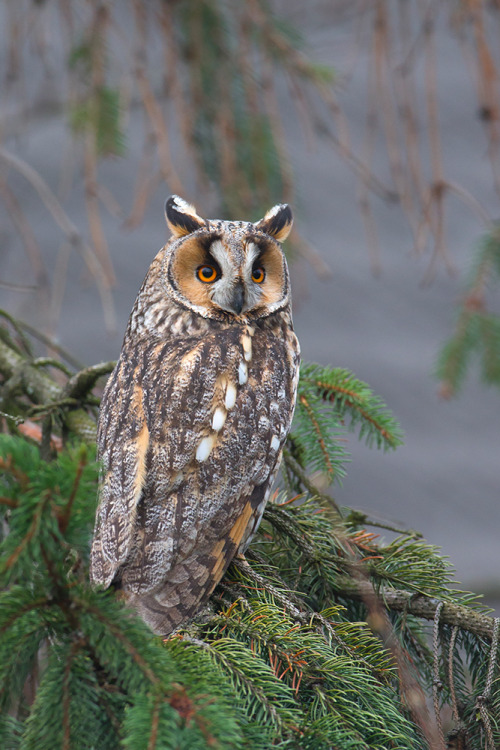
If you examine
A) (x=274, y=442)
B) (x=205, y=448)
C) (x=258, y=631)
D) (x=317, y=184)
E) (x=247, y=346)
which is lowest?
(x=258, y=631)

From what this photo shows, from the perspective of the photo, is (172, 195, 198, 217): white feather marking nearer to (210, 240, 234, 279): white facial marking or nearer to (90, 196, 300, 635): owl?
(90, 196, 300, 635): owl

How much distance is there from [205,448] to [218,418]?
68 millimetres

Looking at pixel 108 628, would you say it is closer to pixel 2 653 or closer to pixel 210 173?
pixel 2 653

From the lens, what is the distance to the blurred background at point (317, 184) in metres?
1.96

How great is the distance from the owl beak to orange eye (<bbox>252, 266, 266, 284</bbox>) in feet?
0.23

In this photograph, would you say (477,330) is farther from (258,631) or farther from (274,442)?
(258,631)

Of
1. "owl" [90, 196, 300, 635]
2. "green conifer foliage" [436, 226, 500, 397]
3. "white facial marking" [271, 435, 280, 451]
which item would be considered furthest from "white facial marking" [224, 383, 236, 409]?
"green conifer foliage" [436, 226, 500, 397]

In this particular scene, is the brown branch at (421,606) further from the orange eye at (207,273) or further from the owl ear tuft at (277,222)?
the owl ear tuft at (277,222)

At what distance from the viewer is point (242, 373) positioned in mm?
1455

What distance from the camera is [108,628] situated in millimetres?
Result: 696

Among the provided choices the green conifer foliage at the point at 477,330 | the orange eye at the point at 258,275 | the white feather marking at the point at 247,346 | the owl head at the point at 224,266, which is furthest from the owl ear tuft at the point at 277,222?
the green conifer foliage at the point at 477,330

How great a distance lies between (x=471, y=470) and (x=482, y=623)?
103 inches

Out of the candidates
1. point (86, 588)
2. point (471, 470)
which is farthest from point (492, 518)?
point (86, 588)

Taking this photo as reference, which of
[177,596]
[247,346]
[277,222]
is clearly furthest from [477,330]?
[177,596]
